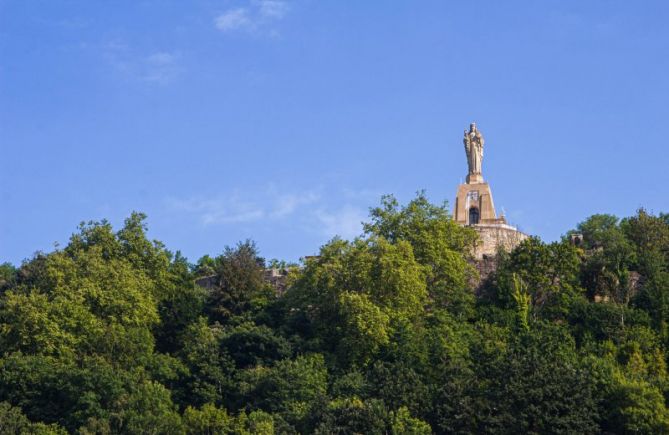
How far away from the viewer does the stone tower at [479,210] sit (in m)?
79.2

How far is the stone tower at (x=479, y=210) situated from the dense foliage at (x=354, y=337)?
9.26ft

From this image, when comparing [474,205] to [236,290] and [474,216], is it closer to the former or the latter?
[474,216]

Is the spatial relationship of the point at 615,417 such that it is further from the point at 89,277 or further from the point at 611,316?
the point at 89,277

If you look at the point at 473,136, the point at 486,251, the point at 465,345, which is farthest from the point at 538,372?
the point at 473,136

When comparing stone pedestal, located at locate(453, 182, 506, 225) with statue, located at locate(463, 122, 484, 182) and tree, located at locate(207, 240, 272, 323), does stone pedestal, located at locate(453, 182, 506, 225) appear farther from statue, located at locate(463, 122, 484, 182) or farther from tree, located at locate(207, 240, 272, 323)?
tree, located at locate(207, 240, 272, 323)

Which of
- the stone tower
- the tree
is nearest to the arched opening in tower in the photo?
the stone tower

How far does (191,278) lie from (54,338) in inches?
442

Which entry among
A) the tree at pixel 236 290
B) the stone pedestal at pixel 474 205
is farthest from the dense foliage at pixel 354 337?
the stone pedestal at pixel 474 205

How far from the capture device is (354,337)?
67.5 metres

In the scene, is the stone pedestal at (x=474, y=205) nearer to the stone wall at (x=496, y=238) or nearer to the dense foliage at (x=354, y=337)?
the stone wall at (x=496, y=238)

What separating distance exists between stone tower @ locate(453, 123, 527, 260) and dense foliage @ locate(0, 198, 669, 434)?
282 centimetres

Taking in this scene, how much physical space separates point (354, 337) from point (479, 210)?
1702cm

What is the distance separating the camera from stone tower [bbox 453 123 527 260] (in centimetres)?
7919

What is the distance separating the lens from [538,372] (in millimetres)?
60000
